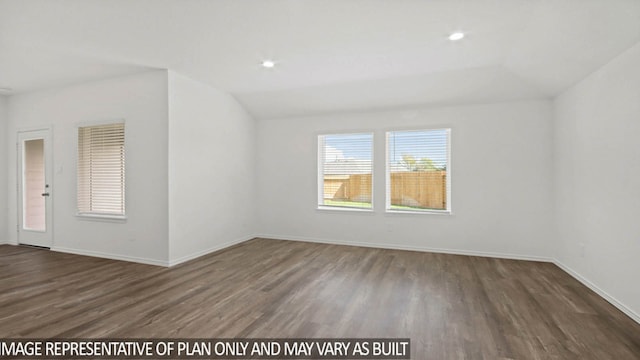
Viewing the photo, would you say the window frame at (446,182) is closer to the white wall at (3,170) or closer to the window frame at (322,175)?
the window frame at (322,175)

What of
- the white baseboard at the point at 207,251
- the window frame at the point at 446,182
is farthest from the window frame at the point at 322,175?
the white baseboard at the point at 207,251

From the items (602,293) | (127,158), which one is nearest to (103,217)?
(127,158)

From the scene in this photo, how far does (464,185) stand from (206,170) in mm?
4421

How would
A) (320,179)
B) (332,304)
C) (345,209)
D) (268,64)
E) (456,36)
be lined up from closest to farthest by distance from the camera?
(332,304) → (456,36) → (268,64) → (345,209) → (320,179)

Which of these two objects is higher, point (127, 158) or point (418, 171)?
point (127, 158)

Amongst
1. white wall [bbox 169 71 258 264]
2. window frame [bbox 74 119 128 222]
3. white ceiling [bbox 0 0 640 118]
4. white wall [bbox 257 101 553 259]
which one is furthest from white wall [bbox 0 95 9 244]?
white wall [bbox 257 101 553 259]

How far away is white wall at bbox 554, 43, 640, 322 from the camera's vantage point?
2.75 metres

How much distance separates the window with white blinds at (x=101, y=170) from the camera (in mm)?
4609

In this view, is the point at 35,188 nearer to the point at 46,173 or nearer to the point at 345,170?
the point at 46,173

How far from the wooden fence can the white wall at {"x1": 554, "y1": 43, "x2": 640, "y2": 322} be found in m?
1.72

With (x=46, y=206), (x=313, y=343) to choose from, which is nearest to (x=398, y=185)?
(x=313, y=343)

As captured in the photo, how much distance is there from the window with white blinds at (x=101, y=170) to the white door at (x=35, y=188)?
2.77 ft

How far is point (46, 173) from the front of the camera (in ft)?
17.2

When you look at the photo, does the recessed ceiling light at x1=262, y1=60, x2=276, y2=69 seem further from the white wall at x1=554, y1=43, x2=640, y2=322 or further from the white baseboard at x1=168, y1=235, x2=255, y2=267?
the white wall at x1=554, y1=43, x2=640, y2=322
